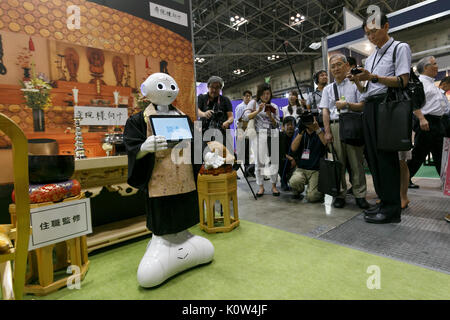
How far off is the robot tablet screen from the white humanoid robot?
0.06 metres

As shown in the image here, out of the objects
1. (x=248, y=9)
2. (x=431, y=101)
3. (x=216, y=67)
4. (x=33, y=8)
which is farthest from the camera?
(x=216, y=67)

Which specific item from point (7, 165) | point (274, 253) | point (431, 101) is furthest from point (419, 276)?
point (7, 165)

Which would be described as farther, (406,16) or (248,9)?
(248,9)

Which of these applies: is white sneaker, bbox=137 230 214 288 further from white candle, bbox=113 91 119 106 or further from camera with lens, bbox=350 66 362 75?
camera with lens, bbox=350 66 362 75

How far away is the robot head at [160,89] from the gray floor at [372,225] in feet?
4.91

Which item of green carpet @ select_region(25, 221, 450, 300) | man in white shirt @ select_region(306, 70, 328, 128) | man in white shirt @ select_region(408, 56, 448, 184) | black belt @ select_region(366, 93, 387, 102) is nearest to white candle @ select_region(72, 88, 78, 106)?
green carpet @ select_region(25, 221, 450, 300)

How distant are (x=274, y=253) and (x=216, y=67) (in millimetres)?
13062

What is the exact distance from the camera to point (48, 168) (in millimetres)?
1401

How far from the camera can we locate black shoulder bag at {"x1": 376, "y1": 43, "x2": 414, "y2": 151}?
185 centimetres

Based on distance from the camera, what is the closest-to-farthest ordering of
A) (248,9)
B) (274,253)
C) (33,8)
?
(274,253) → (33,8) → (248,9)

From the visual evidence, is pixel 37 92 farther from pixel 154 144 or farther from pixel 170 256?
pixel 170 256

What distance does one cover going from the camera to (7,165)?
1.78m
